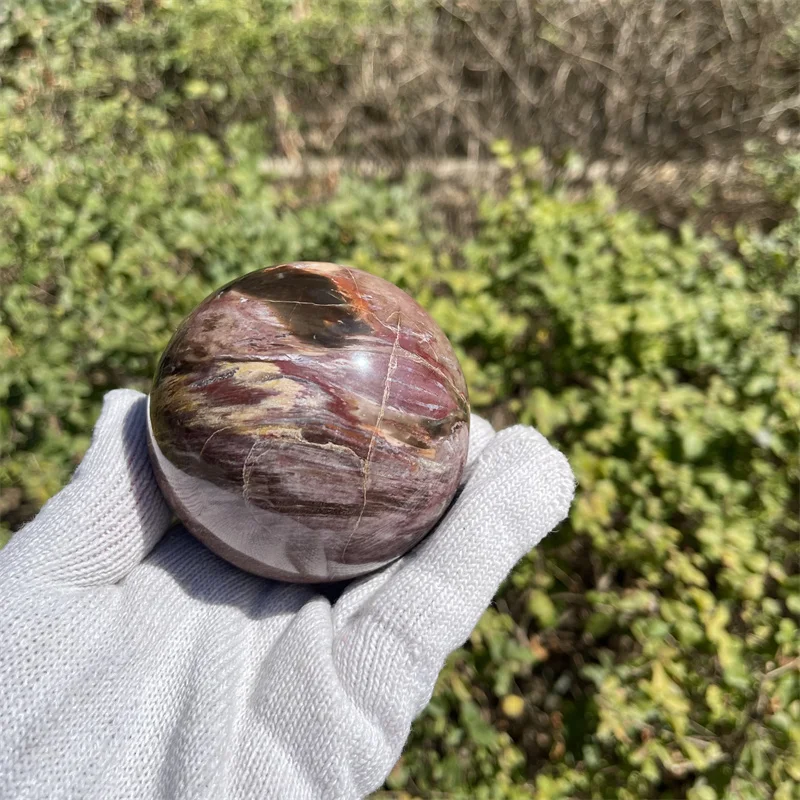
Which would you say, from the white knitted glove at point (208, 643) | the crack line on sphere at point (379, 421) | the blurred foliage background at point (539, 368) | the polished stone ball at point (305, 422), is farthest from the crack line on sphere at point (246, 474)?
the blurred foliage background at point (539, 368)

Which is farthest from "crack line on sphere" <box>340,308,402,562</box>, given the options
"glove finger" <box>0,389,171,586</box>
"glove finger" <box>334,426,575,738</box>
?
"glove finger" <box>0,389,171,586</box>

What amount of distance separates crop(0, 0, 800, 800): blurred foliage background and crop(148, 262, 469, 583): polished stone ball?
Answer: 3.14 feet

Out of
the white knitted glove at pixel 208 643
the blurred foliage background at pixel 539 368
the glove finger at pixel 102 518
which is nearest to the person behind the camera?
the white knitted glove at pixel 208 643

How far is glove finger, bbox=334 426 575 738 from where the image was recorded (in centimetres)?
168

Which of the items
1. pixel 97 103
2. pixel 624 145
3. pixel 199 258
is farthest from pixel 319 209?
pixel 624 145

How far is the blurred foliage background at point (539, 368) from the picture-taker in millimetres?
2492

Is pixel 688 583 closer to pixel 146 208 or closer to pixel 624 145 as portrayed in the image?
pixel 146 208

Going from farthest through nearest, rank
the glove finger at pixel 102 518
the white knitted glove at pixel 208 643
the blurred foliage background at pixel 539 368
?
the blurred foliage background at pixel 539 368 → the glove finger at pixel 102 518 → the white knitted glove at pixel 208 643

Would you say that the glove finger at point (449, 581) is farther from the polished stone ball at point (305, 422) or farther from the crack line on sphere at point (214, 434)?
the crack line on sphere at point (214, 434)

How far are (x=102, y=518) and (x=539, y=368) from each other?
1.96 m

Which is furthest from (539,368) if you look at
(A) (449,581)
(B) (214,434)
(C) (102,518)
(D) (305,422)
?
(C) (102,518)

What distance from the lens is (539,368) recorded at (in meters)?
3.05

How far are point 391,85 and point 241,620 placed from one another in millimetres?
4185

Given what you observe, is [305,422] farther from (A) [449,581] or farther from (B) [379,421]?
(A) [449,581]
